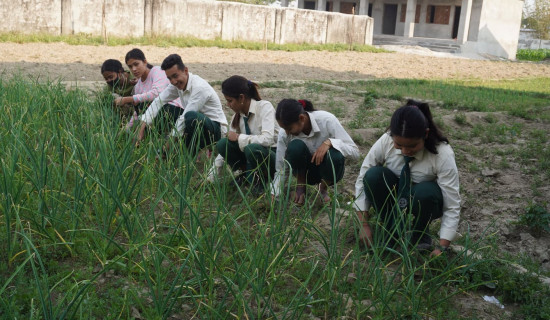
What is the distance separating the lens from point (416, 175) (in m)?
3.03

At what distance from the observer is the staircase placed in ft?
81.3

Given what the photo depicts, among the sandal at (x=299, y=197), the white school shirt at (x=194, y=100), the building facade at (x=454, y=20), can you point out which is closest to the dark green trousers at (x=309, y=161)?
the sandal at (x=299, y=197)

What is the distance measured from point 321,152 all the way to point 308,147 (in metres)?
0.23

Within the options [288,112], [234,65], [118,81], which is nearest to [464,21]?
[234,65]

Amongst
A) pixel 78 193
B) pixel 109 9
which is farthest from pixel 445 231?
pixel 109 9

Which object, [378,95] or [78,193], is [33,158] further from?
[378,95]

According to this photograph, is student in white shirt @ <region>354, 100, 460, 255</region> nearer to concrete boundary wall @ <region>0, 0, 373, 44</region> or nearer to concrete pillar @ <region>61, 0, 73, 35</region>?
concrete boundary wall @ <region>0, 0, 373, 44</region>

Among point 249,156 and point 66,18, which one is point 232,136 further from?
point 66,18

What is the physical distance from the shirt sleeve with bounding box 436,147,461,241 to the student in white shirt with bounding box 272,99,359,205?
783 mm

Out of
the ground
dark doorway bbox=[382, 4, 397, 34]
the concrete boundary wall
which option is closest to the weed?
the ground

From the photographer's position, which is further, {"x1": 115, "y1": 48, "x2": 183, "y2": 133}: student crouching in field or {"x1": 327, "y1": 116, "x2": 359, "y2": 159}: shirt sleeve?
{"x1": 115, "y1": 48, "x2": 183, "y2": 133}: student crouching in field

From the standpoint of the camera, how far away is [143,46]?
1527cm

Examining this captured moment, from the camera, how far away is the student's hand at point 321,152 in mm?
3548

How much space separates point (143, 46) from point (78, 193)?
13.3 metres
